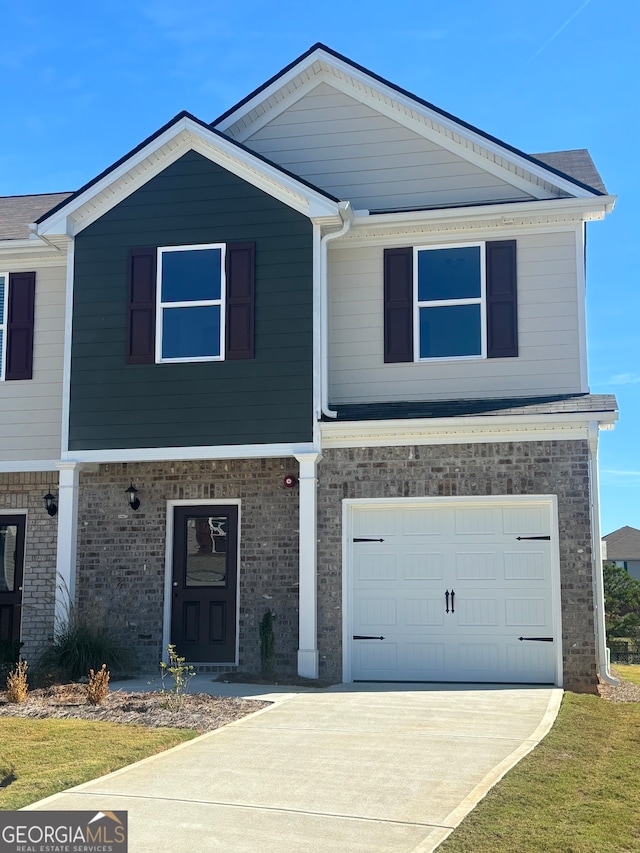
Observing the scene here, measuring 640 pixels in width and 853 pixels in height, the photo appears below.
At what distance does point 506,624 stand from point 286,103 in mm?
8575

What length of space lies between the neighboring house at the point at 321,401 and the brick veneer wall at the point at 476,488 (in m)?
0.03

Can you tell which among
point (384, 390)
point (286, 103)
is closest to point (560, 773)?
point (384, 390)

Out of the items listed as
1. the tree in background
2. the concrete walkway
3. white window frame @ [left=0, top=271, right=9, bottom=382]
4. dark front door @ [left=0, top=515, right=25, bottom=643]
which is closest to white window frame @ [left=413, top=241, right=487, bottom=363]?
the concrete walkway

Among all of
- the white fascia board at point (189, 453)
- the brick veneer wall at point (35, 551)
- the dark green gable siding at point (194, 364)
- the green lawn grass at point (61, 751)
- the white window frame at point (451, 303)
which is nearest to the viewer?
the green lawn grass at point (61, 751)

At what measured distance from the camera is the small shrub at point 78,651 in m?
12.6

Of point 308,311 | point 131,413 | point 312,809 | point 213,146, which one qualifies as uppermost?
point 213,146

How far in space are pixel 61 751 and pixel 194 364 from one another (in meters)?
6.52

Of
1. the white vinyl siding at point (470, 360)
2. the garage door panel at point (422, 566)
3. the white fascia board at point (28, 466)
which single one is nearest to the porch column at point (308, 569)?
the garage door panel at point (422, 566)

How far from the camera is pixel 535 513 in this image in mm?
12469

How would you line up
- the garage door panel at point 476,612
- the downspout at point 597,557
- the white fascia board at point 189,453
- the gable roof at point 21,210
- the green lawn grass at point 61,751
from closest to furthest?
1. the green lawn grass at point 61,751
2. the downspout at point 597,557
3. the garage door panel at point 476,612
4. the white fascia board at point 189,453
5. the gable roof at point 21,210

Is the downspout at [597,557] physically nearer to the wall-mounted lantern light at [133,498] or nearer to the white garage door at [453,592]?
the white garage door at [453,592]

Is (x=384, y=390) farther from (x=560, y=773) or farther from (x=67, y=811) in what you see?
(x=67, y=811)
